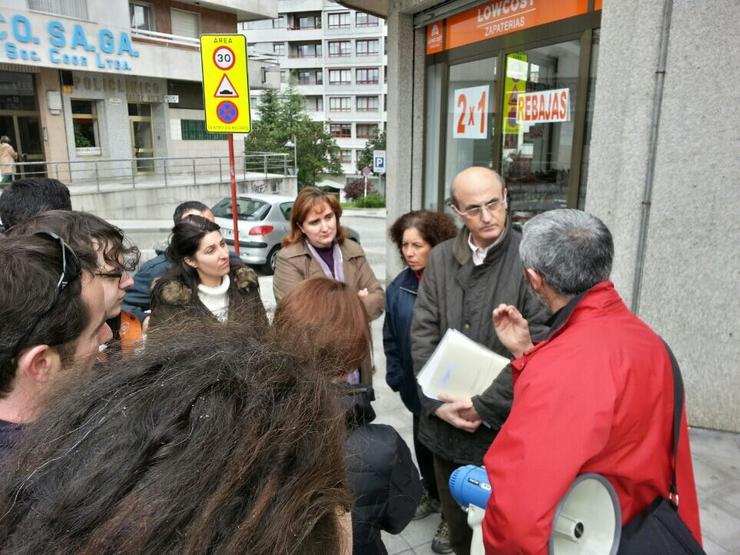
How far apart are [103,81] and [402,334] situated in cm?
2282

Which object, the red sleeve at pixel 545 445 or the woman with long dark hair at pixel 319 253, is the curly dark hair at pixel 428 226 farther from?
the red sleeve at pixel 545 445

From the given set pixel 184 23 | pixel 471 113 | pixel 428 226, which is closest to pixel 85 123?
pixel 184 23

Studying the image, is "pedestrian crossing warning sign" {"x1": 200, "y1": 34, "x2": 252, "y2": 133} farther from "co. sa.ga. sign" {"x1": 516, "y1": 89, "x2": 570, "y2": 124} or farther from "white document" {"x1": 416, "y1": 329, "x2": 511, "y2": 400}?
"white document" {"x1": 416, "y1": 329, "x2": 511, "y2": 400}

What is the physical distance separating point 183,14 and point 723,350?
2556 cm

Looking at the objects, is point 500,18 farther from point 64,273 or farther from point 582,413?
point 64,273

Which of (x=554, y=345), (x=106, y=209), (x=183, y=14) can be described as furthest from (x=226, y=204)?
(x=183, y=14)

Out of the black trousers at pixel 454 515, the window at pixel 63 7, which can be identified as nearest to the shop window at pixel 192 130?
the window at pixel 63 7

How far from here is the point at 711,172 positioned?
3352 mm

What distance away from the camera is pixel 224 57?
5281 millimetres

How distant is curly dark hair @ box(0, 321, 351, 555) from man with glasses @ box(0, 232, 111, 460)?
1.38 feet

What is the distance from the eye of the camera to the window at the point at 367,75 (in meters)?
52.3

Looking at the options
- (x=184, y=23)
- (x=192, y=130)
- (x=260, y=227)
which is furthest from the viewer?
(x=192, y=130)

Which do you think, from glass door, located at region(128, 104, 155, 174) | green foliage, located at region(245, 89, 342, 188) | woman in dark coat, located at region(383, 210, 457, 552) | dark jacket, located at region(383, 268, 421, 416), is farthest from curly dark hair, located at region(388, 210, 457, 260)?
green foliage, located at region(245, 89, 342, 188)

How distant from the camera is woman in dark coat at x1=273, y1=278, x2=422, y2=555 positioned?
141 centimetres
